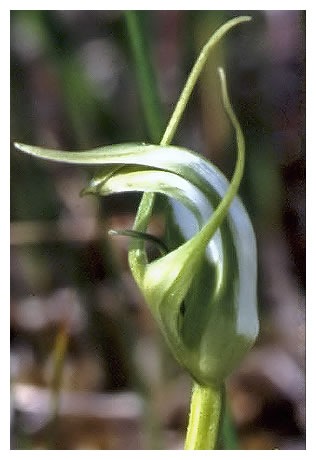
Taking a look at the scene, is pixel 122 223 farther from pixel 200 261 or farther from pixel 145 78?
pixel 200 261

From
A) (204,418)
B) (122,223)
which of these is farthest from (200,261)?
(122,223)

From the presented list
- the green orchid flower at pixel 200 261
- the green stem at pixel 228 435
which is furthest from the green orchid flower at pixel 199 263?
the green stem at pixel 228 435

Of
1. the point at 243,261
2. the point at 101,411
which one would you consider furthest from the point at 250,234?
the point at 101,411

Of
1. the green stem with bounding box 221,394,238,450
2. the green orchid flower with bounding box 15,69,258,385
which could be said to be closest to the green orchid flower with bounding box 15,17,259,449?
the green orchid flower with bounding box 15,69,258,385

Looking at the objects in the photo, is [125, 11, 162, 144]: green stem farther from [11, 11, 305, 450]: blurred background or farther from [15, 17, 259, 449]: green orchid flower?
[15, 17, 259, 449]: green orchid flower

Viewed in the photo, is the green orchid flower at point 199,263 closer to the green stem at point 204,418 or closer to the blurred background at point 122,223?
the green stem at point 204,418
